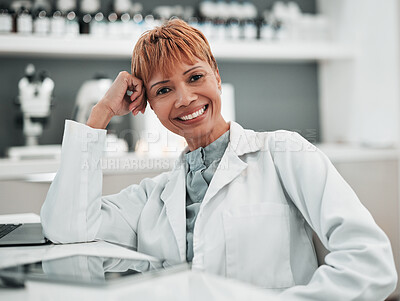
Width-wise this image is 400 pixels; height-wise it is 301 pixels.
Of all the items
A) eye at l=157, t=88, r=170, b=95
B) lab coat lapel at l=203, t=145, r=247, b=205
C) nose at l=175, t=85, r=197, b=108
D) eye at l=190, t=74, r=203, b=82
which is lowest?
lab coat lapel at l=203, t=145, r=247, b=205

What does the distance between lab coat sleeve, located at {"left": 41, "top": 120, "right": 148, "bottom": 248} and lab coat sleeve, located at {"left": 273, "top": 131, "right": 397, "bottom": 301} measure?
48 cm

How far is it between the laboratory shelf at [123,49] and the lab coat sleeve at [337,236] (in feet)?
5.87

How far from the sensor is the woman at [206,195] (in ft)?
3.37

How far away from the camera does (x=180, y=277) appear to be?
70 cm

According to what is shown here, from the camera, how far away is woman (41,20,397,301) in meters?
1.03

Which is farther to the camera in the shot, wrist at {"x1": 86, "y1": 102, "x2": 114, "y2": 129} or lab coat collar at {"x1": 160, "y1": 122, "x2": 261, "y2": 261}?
wrist at {"x1": 86, "y1": 102, "x2": 114, "y2": 129}

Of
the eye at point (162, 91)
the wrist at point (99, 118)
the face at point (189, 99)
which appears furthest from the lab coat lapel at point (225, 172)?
the wrist at point (99, 118)

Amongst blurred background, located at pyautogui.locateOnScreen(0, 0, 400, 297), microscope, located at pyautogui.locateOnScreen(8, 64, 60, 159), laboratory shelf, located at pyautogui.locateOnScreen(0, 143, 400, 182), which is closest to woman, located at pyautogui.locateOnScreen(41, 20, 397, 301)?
blurred background, located at pyautogui.locateOnScreen(0, 0, 400, 297)

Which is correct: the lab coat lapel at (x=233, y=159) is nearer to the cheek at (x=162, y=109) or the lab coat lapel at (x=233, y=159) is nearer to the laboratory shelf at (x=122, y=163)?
the cheek at (x=162, y=109)

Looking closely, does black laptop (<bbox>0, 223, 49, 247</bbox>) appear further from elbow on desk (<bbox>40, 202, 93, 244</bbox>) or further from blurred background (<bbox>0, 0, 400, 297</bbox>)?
blurred background (<bbox>0, 0, 400, 297</bbox>)

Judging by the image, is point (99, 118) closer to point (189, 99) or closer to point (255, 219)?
point (189, 99)

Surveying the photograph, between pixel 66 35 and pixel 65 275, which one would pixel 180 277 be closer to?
pixel 65 275

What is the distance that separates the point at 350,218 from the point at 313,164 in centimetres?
15

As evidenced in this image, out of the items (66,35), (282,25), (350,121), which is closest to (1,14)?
(66,35)
